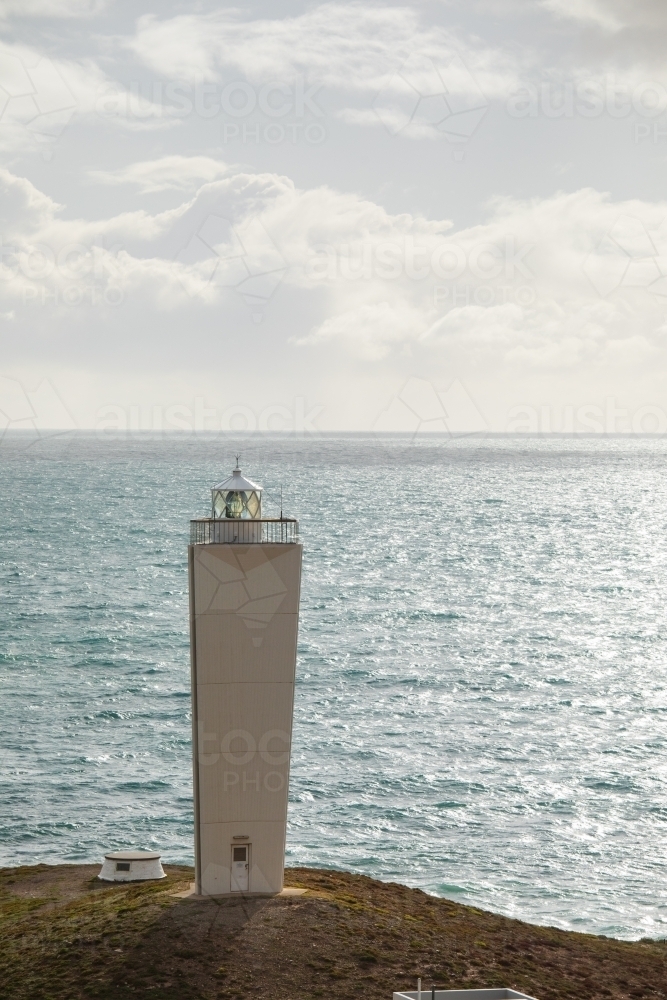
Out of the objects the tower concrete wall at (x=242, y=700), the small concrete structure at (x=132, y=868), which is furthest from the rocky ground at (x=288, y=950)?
the tower concrete wall at (x=242, y=700)

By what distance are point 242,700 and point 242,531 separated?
13.3 feet

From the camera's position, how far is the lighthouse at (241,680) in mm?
25484

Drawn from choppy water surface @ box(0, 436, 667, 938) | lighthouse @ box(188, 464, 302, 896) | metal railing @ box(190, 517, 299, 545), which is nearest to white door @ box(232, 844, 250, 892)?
lighthouse @ box(188, 464, 302, 896)

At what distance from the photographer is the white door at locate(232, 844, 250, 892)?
26.5 meters

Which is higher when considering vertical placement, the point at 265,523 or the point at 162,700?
the point at 265,523

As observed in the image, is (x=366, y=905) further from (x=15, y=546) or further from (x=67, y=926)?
(x=15, y=546)

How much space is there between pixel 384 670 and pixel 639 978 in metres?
35.4

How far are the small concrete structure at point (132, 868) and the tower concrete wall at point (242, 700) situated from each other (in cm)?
438

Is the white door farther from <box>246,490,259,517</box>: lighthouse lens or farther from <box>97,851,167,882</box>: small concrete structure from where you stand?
<box>246,490,259,517</box>: lighthouse lens

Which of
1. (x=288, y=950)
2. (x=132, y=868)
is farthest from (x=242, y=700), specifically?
(x=132, y=868)

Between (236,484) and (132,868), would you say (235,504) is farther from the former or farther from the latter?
(132,868)

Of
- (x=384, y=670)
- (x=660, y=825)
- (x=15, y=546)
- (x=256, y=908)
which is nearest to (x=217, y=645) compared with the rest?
(x=256, y=908)

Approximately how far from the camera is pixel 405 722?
5247cm

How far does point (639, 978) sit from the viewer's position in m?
26.2
